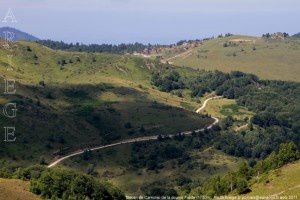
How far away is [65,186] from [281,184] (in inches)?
1224

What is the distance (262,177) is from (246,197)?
29.6 feet

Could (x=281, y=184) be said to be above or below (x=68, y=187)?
above

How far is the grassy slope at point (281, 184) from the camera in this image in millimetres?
74688

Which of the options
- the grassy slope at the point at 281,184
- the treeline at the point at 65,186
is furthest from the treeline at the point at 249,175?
the treeline at the point at 65,186

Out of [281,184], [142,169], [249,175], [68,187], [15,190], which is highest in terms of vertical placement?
[281,184]

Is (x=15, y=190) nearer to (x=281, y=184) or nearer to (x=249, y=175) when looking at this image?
(x=281, y=184)

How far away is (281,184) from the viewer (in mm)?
78750

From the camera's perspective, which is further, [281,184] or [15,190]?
[15,190]

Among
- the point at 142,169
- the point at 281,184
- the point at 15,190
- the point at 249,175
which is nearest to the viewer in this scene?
the point at 281,184

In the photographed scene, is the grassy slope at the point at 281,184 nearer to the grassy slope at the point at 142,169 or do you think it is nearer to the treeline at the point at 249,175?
the treeline at the point at 249,175

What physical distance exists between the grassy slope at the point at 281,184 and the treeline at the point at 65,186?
919 inches

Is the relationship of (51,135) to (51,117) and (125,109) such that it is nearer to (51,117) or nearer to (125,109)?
(51,117)

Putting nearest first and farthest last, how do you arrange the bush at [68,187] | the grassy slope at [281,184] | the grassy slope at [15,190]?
the grassy slope at [281,184]
the grassy slope at [15,190]
the bush at [68,187]

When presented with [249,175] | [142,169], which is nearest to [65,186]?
[249,175]
